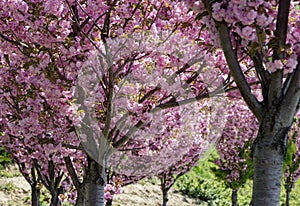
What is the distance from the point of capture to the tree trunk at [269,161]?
2855 mm

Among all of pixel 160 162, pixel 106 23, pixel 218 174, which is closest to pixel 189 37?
pixel 106 23

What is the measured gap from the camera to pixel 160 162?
8.71 metres

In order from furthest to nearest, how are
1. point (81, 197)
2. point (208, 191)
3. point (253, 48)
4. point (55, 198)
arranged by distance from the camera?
1. point (208, 191)
2. point (55, 198)
3. point (81, 197)
4. point (253, 48)

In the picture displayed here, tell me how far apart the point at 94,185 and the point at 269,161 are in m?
2.59

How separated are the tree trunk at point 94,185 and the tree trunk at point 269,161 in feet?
8.00

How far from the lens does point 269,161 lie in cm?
287

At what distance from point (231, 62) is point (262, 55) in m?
0.26

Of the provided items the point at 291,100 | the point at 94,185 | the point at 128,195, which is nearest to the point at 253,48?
the point at 291,100

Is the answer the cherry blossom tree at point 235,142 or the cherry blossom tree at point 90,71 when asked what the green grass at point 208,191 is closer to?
the cherry blossom tree at point 235,142

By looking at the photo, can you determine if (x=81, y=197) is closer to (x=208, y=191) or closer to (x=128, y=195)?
(x=128, y=195)

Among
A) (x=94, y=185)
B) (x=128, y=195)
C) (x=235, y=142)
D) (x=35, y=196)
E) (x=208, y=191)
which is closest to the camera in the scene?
(x=94, y=185)

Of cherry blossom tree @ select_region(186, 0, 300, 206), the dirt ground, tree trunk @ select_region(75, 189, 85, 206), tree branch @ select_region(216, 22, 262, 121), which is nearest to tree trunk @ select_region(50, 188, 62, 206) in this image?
tree trunk @ select_region(75, 189, 85, 206)

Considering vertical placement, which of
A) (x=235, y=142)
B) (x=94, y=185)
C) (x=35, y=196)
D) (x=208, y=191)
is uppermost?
(x=235, y=142)

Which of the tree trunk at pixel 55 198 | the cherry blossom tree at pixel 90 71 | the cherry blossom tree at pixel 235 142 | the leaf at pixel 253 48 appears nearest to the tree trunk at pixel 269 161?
the leaf at pixel 253 48
